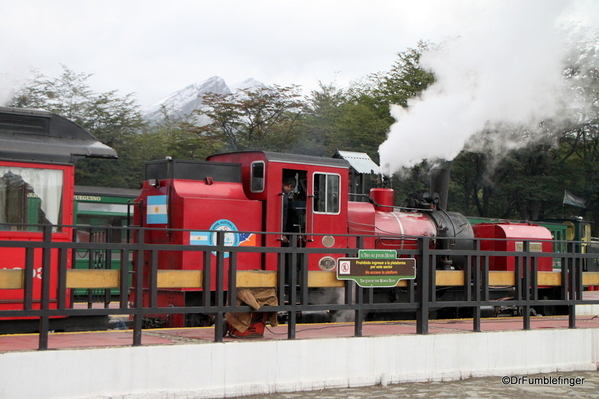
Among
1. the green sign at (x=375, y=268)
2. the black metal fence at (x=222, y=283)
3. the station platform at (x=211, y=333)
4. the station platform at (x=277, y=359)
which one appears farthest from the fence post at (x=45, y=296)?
the green sign at (x=375, y=268)

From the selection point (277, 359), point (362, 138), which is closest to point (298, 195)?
point (277, 359)

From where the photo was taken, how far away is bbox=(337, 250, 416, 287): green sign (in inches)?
314

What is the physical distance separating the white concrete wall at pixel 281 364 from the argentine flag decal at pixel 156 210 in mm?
3775

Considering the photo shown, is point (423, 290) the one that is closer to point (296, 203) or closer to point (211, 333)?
point (211, 333)

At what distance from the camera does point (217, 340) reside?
23.4ft

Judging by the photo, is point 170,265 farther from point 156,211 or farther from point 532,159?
point 532,159

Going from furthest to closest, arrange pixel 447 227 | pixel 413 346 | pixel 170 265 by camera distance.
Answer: pixel 447 227 → pixel 170 265 → pixel 413 346

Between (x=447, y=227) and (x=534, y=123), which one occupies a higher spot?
(x=534, y=123)

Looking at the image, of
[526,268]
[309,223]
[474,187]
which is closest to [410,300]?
[526,268]

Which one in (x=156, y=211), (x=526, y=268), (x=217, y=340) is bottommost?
(x=217, y=340)

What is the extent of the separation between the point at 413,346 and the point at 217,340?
8.07 feet

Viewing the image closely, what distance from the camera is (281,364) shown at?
292 inches

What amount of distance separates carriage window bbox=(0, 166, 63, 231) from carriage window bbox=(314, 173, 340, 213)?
408 centimetres

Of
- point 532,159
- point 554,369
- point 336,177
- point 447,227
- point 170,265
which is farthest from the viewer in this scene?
point 532,159
